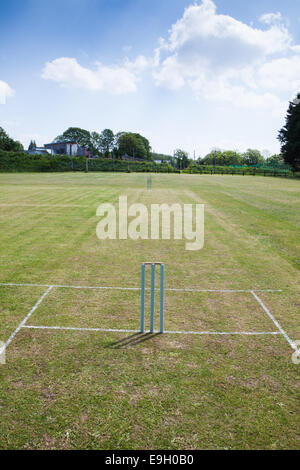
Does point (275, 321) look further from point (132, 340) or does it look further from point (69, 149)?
point (69, 149)

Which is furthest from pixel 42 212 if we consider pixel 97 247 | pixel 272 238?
pixel 272 238

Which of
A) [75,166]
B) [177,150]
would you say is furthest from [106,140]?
[75,166]

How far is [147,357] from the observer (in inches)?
262

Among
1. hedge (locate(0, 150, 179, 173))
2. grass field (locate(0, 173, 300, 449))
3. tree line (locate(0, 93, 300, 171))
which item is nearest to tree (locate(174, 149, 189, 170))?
tree line (locate(0, 93, 300, 171))

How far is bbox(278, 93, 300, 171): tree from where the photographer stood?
257ft

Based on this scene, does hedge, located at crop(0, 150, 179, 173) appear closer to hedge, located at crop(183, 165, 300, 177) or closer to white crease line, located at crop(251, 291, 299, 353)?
hedge, located at crop(183, 165, 300, 177)

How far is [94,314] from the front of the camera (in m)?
8.31

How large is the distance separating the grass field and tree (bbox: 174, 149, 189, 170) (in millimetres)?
118638

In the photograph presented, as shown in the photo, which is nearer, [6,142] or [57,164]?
[57,164]

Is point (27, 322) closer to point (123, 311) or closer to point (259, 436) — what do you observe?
A: point (123, 311)

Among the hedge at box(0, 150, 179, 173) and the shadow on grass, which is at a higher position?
the hedge at box(0, 150, 179, 173)

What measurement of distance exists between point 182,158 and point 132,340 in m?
138

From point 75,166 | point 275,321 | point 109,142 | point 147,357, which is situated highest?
point 109,142

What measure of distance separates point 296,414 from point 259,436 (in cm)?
86
